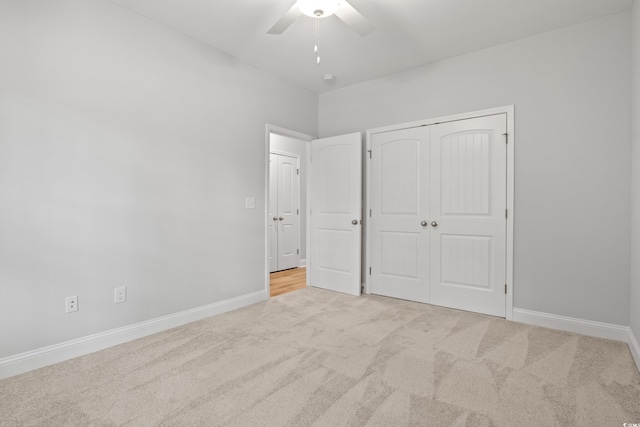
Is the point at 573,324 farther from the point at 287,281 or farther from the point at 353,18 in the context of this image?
the point at 287,281

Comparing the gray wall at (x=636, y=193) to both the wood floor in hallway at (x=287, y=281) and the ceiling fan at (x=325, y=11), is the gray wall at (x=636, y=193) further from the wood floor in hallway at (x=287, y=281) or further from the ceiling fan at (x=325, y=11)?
the wood floor in hallway at (x=287, y=281)

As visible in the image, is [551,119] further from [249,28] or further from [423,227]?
[249,28]

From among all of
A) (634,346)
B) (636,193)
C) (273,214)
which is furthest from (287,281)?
(636,193)

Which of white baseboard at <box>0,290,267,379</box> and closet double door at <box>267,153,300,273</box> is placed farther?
closet double door at <box>267,153,300,273</box>

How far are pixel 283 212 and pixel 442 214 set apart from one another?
306 centimetres

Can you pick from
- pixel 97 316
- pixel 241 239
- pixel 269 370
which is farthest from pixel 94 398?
pixel 241 239

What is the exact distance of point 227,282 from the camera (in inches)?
137

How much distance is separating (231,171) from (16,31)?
6.09 feet

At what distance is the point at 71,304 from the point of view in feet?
7.79

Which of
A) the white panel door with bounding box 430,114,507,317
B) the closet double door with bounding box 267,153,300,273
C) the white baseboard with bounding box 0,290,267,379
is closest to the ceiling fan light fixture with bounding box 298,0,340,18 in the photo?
the white panel door with bounding box 430,114,507,317

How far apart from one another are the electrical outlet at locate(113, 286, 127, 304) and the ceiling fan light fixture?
2500 millimetres

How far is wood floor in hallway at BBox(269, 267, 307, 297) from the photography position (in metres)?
4.41

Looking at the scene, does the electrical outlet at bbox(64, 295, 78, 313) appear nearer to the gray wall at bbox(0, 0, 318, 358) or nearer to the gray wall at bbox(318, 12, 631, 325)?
the gray wall at bbox(0, 0, 318, 358)

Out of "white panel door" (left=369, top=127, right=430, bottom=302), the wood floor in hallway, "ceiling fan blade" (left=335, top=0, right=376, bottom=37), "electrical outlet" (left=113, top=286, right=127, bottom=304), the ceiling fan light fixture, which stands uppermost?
the ceiling fan light fixture
